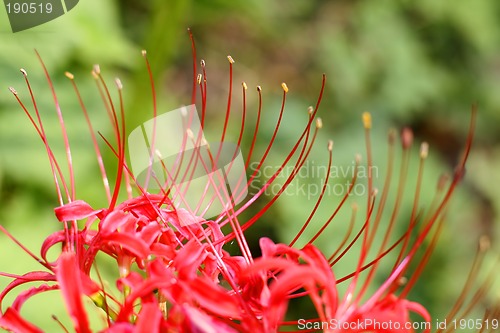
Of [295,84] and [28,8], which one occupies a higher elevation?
[28,8]

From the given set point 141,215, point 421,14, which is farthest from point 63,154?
point 421,14

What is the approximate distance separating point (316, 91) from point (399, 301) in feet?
7.77

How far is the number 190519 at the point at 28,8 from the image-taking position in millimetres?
2127

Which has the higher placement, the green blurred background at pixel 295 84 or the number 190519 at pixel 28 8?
the number 190519 at pixel 28 8

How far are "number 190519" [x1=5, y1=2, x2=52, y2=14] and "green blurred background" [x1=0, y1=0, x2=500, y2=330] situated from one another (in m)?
0.03

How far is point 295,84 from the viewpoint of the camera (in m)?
3.62

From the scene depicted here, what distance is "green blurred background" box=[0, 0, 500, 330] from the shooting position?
2.20m

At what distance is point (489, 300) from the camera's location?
9.17 ft

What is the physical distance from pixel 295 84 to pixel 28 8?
5.68ft

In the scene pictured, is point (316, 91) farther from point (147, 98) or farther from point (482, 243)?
point (482, 243)

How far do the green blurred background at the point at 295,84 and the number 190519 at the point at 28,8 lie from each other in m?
0.03

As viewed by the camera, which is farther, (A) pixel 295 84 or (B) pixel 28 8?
(A) pixel 295 84

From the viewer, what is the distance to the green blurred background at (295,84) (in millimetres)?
2199

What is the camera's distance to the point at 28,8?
215cm
